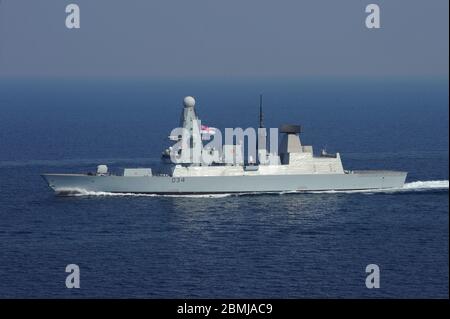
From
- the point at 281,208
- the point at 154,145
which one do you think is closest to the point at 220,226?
the point at 281,208

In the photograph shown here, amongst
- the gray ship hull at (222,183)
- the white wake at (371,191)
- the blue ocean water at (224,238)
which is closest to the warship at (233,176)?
the gray ship hull at (222,183)

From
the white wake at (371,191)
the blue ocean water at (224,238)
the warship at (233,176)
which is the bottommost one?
the blue ocean water at (224,238)

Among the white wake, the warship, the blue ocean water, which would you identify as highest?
the warship

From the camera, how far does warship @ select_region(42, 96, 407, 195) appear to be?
63031 millimetres

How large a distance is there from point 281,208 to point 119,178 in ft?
32.5

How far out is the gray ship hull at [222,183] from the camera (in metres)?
62.9

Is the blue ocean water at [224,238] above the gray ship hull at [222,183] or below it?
below

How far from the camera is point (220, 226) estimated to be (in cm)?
5450

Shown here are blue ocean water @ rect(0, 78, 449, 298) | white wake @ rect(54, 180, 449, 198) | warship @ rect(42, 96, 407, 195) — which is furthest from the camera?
white wake @ rect(54, 180, 449, 198)

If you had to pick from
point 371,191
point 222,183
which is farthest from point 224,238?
point 371,191

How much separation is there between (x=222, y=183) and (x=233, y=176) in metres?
0.80

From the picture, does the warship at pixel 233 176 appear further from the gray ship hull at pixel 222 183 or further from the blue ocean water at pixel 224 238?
the blue ocean water at pixel 224 238

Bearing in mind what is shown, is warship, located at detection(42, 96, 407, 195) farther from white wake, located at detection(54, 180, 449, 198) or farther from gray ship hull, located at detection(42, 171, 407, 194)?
white wake, located at detection(54, 180, 449, 198)

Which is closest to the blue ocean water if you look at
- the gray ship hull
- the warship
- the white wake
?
the white wake
